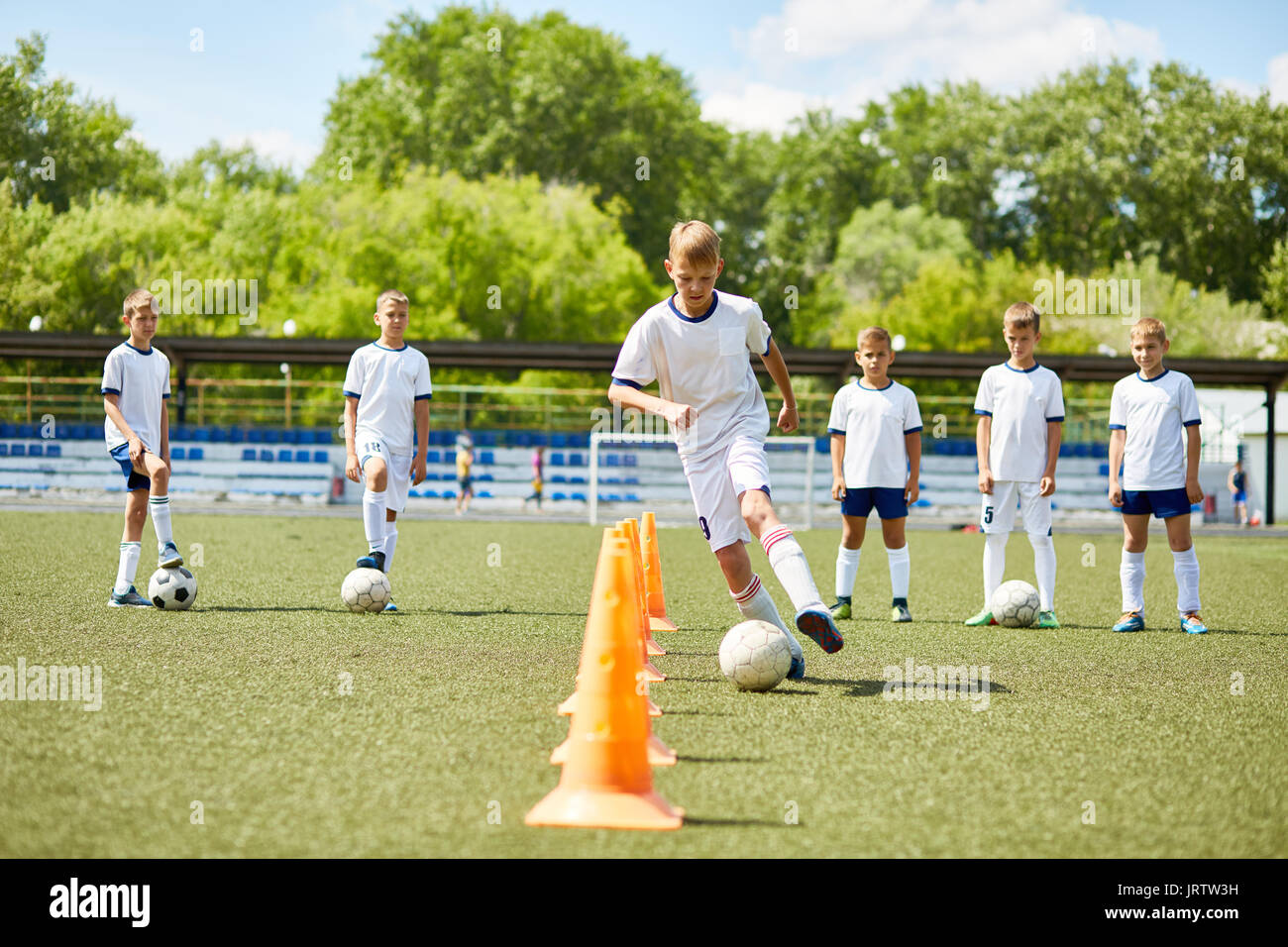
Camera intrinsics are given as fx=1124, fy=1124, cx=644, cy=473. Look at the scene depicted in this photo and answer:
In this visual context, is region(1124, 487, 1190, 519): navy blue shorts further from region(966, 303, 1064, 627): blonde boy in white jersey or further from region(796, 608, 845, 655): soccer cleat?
region(796, 608, 845, 655): soccer cleat

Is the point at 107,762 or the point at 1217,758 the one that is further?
the point at 1217,758

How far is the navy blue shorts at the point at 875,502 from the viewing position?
806 cm

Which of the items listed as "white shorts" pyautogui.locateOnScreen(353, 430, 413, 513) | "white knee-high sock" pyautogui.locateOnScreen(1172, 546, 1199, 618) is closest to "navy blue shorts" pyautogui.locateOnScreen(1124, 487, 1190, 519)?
"white knee-high sock" pyautogui.locateOnScreen(1172, 546, 1199, 618)

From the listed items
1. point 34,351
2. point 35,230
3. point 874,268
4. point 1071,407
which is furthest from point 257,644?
point 874,268

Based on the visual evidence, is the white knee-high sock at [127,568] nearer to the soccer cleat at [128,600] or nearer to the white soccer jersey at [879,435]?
the soccer cleat at [128,600]

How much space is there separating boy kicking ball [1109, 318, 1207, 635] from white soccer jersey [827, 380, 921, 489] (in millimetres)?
1392

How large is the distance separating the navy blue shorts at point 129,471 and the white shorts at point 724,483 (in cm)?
428

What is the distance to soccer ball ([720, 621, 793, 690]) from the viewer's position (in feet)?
16.3

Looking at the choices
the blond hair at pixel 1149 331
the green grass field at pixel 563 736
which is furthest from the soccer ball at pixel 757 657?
the blond hair at pixel 1149 331

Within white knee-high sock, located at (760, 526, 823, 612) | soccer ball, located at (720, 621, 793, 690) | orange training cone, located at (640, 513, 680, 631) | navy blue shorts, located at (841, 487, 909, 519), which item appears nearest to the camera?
white knee-high sock, located at (760, 526, 823, 612)

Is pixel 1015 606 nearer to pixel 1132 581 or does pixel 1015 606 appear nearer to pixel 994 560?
pixel 994 560
